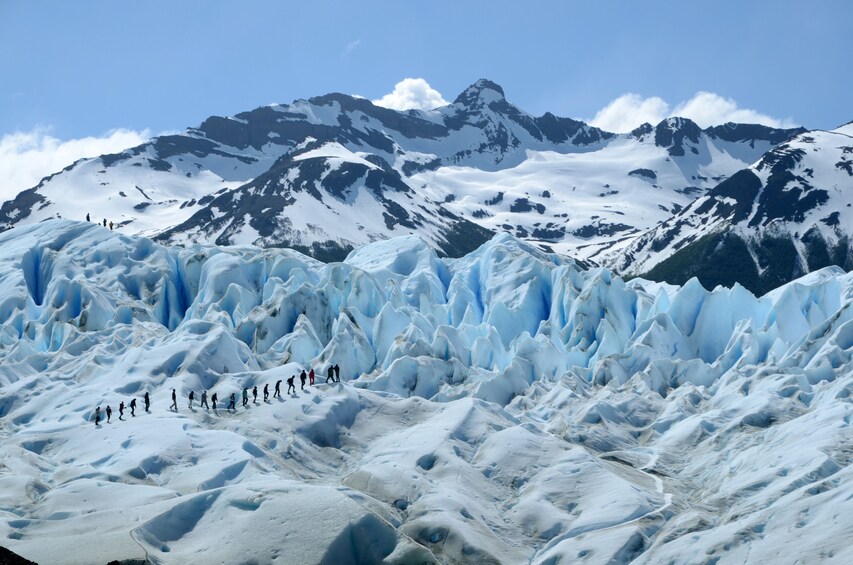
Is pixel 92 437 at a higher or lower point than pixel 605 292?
lower

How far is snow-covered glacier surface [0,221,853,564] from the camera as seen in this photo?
4725 cm

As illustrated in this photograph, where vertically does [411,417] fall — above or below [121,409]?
below

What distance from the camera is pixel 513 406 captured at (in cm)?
8025

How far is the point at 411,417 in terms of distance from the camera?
2643 inches

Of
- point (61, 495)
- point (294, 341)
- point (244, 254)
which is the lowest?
point (61, 495)

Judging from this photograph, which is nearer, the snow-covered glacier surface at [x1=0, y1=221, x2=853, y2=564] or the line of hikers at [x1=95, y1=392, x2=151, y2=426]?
the snow-covered glacier surface at [x1=0, y1=221, x2=853, y2=564]

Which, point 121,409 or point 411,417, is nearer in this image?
point 121,409

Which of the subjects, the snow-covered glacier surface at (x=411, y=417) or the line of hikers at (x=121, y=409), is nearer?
the snow-covered glacier surface at (x=411, y=417)

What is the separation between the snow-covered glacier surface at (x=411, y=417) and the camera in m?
47.2

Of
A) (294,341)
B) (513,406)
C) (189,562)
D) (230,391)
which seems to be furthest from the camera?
(294,341)

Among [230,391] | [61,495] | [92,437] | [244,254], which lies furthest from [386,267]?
[61,495]

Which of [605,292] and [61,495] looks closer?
[61,495]

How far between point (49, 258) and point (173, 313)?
604 inches

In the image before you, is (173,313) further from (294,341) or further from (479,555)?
(479,555)
